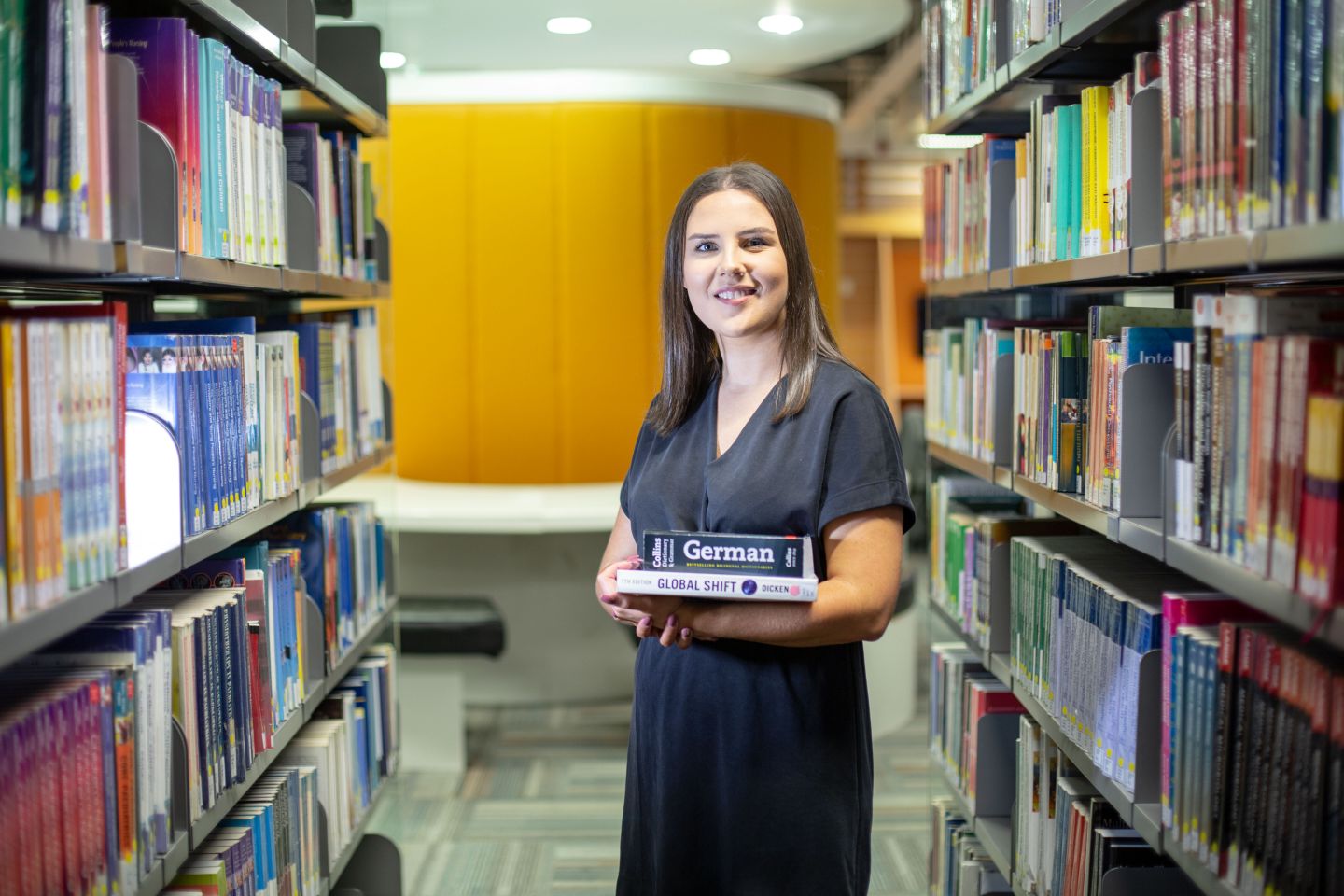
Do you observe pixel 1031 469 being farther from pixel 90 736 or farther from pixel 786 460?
pixel 90 736

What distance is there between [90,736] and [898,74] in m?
7.78

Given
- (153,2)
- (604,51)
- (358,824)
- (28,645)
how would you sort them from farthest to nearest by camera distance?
1. (604,51)
2. (358,824)
3. (153,2)
4. (28,645)

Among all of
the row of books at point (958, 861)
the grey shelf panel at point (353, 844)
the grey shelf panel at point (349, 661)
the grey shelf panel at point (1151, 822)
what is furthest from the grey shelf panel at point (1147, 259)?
the grey shelf panel at point (353, 844)

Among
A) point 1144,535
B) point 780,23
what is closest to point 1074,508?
point 1144,535

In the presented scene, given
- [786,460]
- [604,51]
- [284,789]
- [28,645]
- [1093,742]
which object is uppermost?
[604,51]

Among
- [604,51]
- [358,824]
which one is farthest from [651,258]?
[358,824]

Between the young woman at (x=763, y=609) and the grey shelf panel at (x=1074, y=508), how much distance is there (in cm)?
31

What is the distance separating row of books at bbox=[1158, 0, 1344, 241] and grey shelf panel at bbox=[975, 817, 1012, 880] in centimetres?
135

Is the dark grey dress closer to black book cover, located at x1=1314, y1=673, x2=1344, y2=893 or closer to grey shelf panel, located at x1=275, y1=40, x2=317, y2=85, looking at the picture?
black book cover, located at x1=1314, y1=673, x2=1344, y2=893

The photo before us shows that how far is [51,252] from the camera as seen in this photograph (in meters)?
1.31

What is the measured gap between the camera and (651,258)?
5.69m

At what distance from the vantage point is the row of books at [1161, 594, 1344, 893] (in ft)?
4.21

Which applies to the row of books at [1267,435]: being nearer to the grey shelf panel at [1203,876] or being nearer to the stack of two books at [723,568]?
the grey shelf panel at [1203,876]

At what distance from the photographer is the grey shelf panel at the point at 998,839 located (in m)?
2.45
